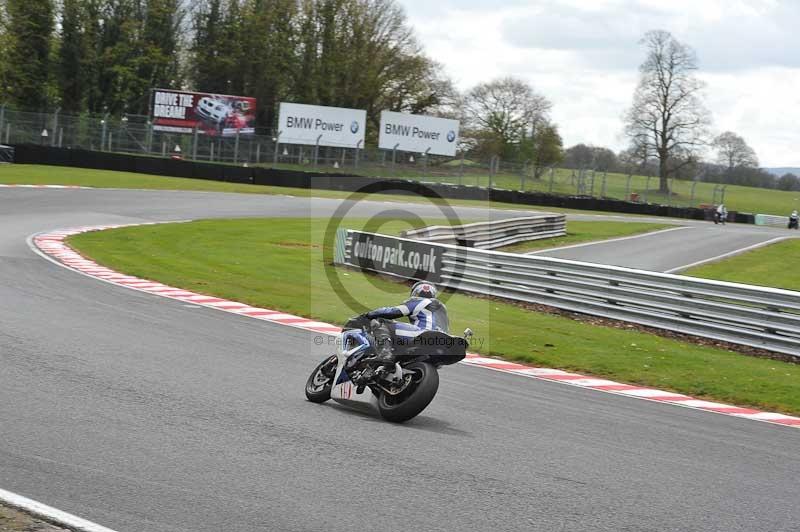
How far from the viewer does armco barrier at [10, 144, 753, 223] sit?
43812 millimetres

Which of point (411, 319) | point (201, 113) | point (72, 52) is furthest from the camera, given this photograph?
point (72, 52)

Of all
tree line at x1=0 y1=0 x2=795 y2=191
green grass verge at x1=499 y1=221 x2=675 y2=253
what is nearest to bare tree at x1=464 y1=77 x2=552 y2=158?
tree line at x1=0 y1=0 x2=795 y2=191

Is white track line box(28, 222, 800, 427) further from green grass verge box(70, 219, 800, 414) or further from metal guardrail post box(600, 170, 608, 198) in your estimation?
metal guardrail post box(600, 170, 608, 198)

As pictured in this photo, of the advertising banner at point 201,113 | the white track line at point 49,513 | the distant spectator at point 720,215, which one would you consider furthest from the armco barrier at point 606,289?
the distant spectator at point 720,215

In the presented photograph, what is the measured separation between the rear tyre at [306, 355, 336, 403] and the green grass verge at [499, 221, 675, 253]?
19586mm

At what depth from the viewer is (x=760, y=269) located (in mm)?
27141

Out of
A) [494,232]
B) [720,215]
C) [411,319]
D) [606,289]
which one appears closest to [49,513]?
[411,319]

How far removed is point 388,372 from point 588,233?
28440 millimetres

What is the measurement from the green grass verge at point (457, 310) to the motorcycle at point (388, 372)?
4.69m

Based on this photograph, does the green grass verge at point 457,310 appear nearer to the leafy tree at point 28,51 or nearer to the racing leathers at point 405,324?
the racing leathers at point 405,324

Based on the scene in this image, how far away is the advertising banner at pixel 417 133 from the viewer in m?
63.3

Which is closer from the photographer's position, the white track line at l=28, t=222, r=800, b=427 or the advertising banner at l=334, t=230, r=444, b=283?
the white track line at l=28, t=222, r=800, b=427

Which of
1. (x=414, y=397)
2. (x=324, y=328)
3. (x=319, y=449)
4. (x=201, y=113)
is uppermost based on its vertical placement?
(x=201, y=113)

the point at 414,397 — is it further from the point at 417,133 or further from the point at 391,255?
the point at 417,133
